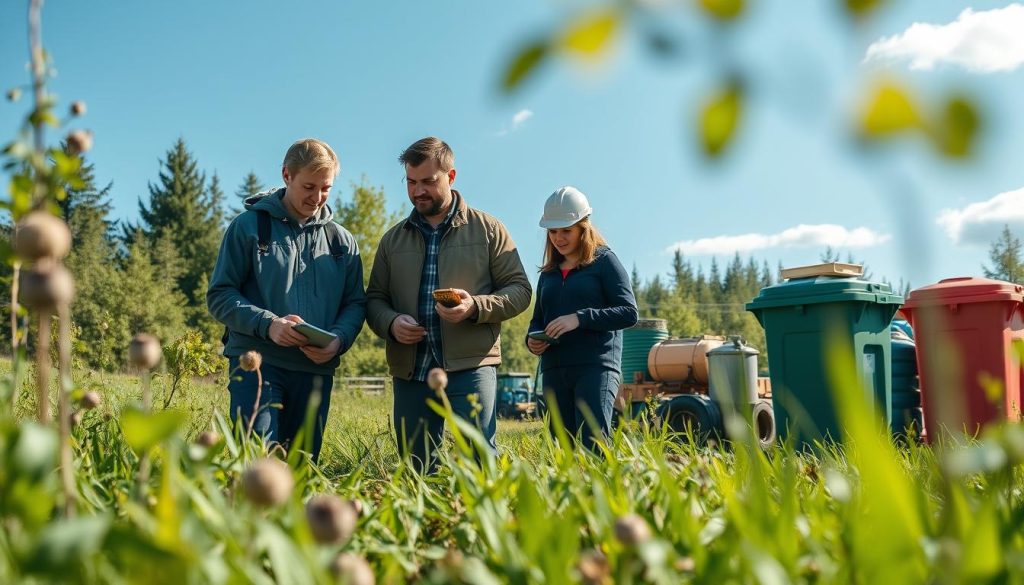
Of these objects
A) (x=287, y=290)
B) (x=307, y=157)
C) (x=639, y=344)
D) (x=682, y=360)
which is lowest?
(x=682, y=360)

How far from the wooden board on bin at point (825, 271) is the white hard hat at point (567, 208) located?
243 centimetres

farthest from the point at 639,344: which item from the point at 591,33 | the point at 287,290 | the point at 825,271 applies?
the point at 591,33

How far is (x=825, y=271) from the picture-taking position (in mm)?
5477

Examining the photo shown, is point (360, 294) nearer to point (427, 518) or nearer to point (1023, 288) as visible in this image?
point (427, 518)

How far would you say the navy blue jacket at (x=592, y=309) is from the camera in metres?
3.61

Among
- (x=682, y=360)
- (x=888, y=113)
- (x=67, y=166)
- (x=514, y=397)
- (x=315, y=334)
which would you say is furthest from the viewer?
(x=514, y=397)

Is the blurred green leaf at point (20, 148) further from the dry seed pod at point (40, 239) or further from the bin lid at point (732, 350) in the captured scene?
the bin lid at point (732, 350)

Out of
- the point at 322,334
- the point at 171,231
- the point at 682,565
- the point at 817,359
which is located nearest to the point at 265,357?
the point at 322,334

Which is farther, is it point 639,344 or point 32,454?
point 639,344

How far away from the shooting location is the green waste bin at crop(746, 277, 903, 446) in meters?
5.22

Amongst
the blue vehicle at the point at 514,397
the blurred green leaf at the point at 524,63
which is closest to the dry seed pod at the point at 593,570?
the blurred green leaf at the point at 524,63

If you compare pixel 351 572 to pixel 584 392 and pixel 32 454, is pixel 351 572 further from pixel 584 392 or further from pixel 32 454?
pixel 584 392

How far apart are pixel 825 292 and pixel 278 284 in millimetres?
3872

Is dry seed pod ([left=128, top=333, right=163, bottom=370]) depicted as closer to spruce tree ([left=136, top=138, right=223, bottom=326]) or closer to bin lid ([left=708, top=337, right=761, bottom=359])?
bin lid ([left=708, top=337, right=761, bottom=359])
